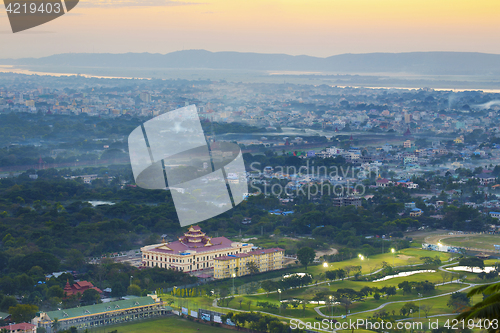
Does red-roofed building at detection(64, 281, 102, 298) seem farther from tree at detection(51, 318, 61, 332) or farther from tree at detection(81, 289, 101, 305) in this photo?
tree at detection(51, 318, 61, 332)

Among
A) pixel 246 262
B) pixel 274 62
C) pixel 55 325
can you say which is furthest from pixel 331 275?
pixel 274 62

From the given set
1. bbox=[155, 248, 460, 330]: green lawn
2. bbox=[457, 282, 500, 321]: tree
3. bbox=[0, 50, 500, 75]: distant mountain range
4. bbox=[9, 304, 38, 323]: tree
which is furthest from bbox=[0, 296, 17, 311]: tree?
bbox=[0, 50, 500, 75]: distant mountain range

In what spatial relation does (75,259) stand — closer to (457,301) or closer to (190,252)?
(190,252)

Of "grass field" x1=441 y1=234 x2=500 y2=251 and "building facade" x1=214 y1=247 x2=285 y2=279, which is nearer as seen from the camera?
"building facade" x1=214 y1=247 x2=285 y2=279

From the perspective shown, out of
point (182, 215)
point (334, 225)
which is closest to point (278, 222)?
point (334, 225)

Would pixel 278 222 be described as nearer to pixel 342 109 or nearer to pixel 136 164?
pixel 136 164

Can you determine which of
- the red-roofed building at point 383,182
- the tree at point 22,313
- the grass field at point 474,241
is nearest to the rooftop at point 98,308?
the tree at point 22,313
